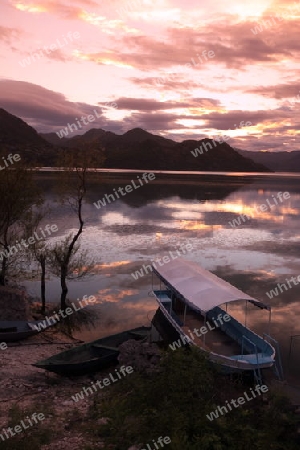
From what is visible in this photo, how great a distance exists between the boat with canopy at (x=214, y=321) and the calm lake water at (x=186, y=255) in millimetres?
2599

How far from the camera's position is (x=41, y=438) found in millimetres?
14836

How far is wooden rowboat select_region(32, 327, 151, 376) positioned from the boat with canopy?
479 cm

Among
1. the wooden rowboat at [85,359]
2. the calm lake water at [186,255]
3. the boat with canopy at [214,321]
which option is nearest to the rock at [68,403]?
the wooden rowboat at [85,359]

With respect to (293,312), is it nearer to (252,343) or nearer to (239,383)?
(252,343)

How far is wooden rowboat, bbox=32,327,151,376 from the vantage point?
71.7 feet

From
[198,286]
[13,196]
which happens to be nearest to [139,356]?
[198,286]

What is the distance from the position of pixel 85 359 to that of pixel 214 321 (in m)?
8.80

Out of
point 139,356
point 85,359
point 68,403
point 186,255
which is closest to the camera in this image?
point 68,403

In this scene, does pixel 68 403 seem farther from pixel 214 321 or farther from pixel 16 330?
pixel 214 321

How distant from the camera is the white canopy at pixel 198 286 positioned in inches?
903

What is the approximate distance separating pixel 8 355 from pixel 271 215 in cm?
8990

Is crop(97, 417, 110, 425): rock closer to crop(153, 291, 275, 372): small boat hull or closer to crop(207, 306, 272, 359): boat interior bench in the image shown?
crop(153, 291, 275, 372): small boat hull

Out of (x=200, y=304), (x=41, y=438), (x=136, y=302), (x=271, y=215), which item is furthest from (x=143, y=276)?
(x=271, y=215)

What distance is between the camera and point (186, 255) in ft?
182
